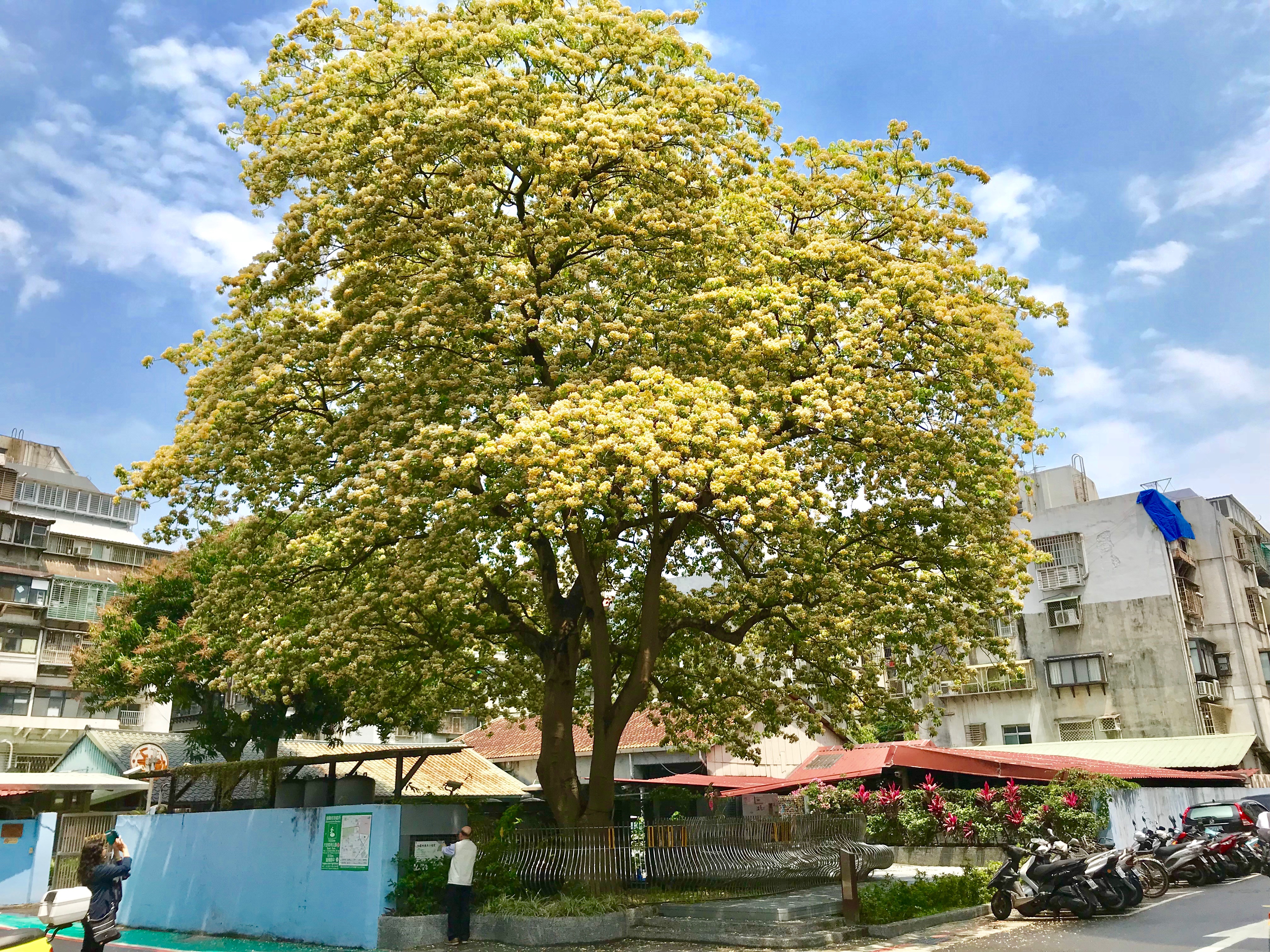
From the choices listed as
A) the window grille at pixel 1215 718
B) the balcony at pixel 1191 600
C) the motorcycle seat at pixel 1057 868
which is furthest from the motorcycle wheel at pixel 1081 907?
the balcony at pixel 1191 600

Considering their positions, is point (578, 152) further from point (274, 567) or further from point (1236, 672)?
point (1236, 672)

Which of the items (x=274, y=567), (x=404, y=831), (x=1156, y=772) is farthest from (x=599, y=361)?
(x=1156, y=772)

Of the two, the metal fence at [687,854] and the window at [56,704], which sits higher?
the window at [56,704]

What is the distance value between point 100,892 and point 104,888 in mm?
55

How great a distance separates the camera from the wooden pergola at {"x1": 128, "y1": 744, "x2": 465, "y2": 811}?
1744cm

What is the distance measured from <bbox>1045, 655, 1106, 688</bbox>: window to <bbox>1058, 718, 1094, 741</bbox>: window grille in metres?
1.61

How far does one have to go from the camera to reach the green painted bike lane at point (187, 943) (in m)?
15.1

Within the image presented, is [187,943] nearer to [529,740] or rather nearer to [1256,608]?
[529,740]

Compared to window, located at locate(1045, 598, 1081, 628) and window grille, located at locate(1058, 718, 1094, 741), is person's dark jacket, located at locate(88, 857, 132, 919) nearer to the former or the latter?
window grille, located at locate(1058, 718, 1094, 741)

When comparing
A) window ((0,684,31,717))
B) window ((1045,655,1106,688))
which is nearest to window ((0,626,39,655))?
window ((0,684,31,717))

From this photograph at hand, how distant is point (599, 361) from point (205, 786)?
57.0 feet

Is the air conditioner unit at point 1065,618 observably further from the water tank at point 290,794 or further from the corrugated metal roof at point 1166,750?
the water tank at point 290,794

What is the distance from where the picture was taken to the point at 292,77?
16.3 m

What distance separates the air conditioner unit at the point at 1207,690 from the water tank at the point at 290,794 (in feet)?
119
